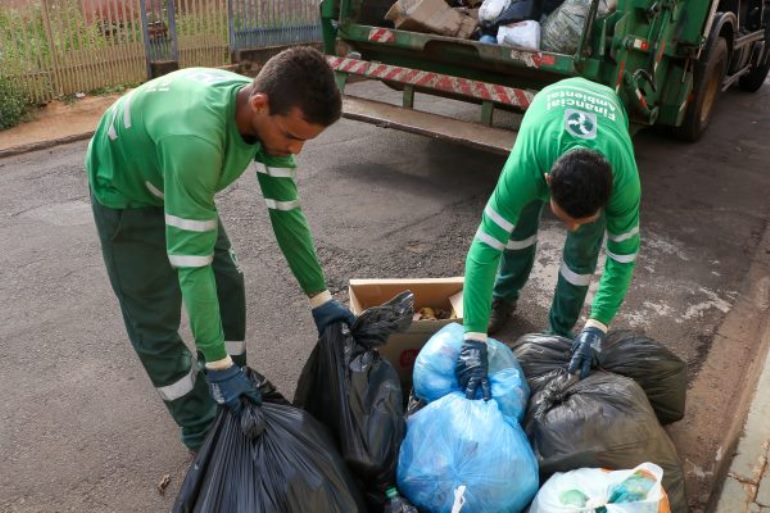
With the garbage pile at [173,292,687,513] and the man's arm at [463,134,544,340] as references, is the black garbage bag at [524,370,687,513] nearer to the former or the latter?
the garbage pile at [173,292,687,513]

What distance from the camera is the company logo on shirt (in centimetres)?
220

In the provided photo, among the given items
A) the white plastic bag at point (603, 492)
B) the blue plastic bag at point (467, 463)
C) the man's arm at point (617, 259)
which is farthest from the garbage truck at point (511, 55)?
the white plastic bag at point (603, 492)

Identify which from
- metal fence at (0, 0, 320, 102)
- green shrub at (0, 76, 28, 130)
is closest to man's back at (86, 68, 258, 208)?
green shrub at (0, 76, 28, 130)

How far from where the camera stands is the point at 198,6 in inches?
287

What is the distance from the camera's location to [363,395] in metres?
2.03

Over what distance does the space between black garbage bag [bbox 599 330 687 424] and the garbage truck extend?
2.09m

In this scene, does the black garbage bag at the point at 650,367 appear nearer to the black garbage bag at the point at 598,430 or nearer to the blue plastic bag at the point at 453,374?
the black garbage bag at the point at 598,430

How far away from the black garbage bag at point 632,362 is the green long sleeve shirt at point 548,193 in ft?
0.61

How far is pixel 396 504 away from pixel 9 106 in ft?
18.8

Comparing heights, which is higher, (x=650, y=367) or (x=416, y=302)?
(x=650, y=367)

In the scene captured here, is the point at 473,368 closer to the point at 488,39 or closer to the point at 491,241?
the point at 491,241

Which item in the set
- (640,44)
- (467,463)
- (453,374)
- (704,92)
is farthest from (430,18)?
(467,463)

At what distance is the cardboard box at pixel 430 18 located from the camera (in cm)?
480

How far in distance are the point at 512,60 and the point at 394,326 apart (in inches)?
114
